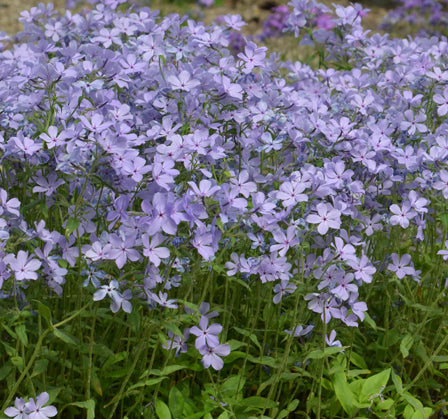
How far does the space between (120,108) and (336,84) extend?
1396mm

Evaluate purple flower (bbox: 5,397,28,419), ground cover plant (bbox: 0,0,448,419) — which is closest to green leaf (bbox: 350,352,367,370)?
ground cover plant (bbox: 0,0,448,419)

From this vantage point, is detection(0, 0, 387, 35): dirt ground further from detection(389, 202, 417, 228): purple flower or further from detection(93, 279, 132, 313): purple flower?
detection(93, 279, 132, 313): purple flower

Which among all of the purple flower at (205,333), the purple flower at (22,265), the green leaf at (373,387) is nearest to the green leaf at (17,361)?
the purple flower at (22,265)

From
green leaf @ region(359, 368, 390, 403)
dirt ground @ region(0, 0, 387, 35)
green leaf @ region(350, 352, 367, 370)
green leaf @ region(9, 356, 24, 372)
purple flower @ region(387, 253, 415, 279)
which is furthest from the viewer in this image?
dirt ground @ region(0, 0, 387, 35)

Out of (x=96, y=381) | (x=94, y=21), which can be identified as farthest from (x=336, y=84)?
(x=96, y=381)

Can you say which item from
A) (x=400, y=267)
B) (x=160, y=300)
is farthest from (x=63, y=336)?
(x=400, y=267)

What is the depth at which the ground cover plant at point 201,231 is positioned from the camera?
6.85 ft

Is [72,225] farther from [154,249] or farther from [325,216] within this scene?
[325,216]

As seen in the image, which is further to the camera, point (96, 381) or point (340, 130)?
point (340, 130)

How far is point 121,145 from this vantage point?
2020mm

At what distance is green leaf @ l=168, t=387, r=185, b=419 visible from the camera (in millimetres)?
2428

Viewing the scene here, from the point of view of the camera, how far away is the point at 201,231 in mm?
1984

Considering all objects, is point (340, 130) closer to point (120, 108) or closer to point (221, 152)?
point (221, 152)

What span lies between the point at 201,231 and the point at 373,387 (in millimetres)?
1016
